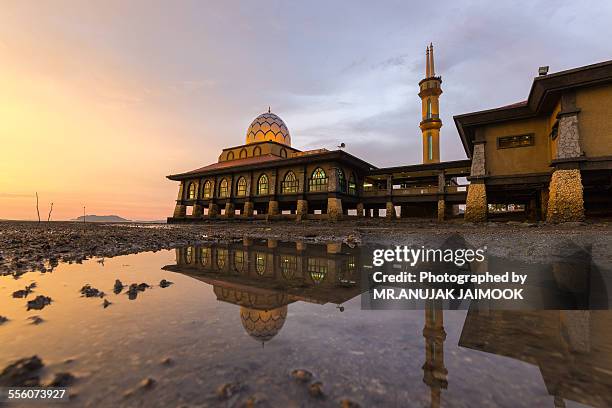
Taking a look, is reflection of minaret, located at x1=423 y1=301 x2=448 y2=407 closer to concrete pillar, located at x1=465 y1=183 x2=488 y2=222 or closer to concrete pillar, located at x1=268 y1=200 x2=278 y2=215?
concrete pillar, located at x1=465 y1=183 x2=488 y2=222

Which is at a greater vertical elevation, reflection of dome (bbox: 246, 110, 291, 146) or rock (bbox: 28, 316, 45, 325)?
reflection of dome (bbox: 246, 110, 291, 146)

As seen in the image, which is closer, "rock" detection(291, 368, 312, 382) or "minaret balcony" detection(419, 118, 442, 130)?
"rock" detection(291, 368, 312, 382)

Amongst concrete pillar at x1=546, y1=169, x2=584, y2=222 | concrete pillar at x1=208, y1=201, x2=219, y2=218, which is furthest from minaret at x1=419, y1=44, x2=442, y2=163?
concrete pillar at x1=208, y1=201, x2=219, y2=218

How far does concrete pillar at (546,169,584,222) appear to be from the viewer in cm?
1194

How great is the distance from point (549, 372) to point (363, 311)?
130cm

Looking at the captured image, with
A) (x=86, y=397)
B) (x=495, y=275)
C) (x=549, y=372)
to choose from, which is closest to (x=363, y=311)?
(x=549, y=372)

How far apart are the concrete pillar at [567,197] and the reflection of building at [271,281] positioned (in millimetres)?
12520

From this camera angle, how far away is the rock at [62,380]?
1.23 m

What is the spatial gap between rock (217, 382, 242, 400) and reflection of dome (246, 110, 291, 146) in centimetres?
3732

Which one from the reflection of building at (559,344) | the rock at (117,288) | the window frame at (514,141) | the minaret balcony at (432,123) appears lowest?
the reflection of building at (559,344)

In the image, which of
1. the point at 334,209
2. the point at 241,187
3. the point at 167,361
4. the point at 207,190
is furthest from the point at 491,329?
the point at 207,190

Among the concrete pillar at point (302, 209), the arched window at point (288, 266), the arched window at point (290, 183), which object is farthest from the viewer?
the arched window at point (290, 183)

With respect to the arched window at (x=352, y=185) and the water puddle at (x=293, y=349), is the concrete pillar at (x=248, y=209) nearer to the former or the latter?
the arched window at (x=352, y=185)

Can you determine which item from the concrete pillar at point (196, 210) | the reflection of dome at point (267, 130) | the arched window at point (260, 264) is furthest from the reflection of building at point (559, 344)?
the reflection of dome at point (267, 130)
